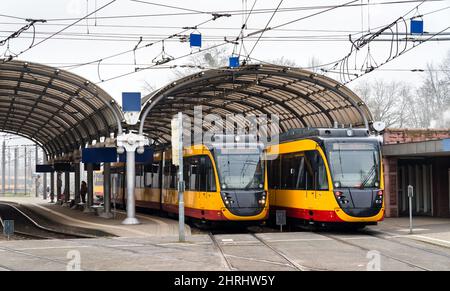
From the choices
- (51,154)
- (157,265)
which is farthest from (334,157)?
(51,154)

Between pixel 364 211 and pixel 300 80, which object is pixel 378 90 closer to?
pixel 300 80

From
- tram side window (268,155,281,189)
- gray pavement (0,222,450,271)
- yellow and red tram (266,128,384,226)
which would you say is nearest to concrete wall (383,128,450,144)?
tram side window (268,155,281,189)

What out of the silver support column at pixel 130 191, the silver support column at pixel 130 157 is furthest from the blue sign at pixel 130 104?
the silver support column at pixel 130 191

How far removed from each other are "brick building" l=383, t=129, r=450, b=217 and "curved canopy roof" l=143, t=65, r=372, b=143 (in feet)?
6.42

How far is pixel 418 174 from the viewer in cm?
2808

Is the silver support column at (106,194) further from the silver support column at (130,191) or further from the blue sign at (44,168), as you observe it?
the blue sign at (44,168)

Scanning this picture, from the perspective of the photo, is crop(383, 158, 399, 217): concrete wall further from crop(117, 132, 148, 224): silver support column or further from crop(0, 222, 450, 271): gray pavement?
crop(117, 132, 148, 224): silver support column

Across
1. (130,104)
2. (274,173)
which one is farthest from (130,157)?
(274,173)

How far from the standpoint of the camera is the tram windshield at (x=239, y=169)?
69.1 ft

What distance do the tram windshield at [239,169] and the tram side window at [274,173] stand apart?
1843 millimetres

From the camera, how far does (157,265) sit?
13727mm

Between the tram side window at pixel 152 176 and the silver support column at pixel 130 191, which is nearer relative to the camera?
the silver support column at pixel 130 191

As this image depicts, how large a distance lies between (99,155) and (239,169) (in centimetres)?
877
